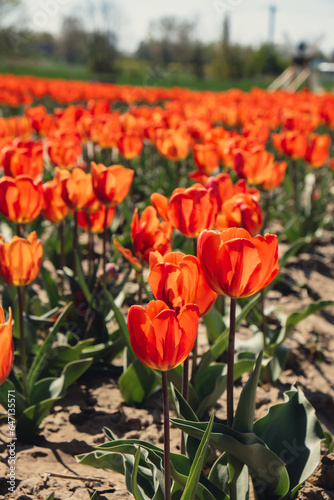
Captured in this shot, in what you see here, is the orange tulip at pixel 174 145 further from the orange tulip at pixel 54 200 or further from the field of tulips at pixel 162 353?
the orange tulip at pixel 54 200

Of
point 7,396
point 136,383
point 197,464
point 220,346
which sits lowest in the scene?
point 136,383

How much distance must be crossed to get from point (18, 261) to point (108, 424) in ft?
2.78

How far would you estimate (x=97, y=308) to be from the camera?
265cm

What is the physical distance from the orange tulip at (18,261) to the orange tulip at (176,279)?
0.68m

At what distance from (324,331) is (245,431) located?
204 centimetres

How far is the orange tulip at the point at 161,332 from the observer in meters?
1.17

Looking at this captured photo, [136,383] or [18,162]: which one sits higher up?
[18,162]

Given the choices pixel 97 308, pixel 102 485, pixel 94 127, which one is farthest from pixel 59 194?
pixel 94 127

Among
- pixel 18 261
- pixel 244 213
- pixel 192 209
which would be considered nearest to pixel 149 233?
pixel 192 209

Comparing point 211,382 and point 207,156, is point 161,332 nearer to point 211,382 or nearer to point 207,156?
point 211,382

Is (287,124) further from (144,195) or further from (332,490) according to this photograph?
(332,490)

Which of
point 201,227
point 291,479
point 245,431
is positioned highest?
point 201,227

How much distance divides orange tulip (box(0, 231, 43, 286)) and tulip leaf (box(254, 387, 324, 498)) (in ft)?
2.92

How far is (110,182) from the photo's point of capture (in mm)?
2305
